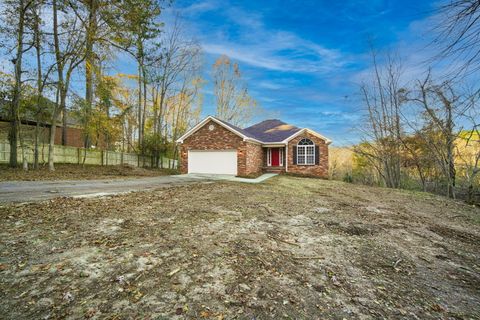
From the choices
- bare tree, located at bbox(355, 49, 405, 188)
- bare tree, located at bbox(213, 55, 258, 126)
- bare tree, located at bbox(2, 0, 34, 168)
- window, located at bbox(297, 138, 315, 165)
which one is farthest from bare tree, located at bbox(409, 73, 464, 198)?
bare tree, located at bbox(2, 0, 34, 168)

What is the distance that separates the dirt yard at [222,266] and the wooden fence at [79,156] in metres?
11.5

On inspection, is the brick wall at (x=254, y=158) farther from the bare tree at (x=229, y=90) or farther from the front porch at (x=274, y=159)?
the bare tree at (x=229, y=90)

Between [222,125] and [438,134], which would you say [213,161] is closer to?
[222,125]

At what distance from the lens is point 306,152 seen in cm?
1631

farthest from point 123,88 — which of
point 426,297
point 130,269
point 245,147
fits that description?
point 426,297

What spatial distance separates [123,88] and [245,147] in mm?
15129

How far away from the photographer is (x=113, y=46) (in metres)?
11.8

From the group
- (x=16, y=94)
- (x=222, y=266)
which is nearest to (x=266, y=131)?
(x=16, y=94)

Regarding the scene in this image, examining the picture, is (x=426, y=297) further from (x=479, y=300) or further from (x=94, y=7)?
(x=94, y=7)

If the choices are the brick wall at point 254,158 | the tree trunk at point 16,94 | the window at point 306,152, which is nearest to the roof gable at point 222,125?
the brick wall at point 254,158

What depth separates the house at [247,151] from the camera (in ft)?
46.5

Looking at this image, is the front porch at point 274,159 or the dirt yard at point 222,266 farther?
the front porch at point 274,159

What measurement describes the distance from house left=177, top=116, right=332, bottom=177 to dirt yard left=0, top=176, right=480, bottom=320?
9581 millimetres

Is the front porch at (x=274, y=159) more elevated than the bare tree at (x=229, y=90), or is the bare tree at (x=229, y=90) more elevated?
the bare tree at (x=229, y=90)
